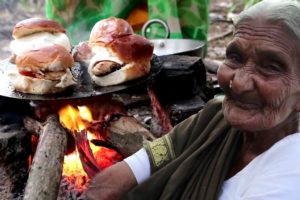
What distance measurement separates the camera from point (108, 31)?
258cm

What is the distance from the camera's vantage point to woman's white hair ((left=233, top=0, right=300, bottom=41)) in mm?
1304

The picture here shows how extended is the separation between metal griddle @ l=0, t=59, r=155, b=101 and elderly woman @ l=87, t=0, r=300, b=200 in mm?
645

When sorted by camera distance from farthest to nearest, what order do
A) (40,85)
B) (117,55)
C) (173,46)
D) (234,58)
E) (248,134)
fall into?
1. (173,46)
2. (117,55)
3. (40,85)
4. (248,134)
5. (234,58)

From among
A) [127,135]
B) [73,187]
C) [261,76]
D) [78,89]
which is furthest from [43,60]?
[261,76]

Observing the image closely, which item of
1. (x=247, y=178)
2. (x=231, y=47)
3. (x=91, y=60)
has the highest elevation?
(x=231, y=47)

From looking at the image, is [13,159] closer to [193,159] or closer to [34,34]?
[34,34]

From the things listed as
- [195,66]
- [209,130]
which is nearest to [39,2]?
[195,66]

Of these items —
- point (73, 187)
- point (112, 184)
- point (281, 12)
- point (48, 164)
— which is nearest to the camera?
point (281, 12)

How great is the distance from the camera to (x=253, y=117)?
137cm

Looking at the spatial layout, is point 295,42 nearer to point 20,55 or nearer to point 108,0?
point 20,55

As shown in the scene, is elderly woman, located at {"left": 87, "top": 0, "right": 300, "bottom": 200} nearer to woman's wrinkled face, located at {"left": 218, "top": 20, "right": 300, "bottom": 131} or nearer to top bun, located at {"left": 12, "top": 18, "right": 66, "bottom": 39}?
woman's wrinkled face, located at {"left": 218, "top": 20, "right": 300, "bottom": 131}

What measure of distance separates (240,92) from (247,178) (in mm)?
290

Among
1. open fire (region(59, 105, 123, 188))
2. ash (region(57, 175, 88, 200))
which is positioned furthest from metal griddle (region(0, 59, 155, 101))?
ash (region(57, 175, 88, 200))

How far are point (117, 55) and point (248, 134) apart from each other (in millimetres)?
1139
